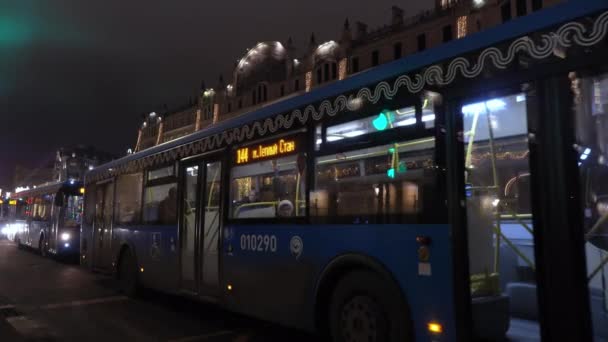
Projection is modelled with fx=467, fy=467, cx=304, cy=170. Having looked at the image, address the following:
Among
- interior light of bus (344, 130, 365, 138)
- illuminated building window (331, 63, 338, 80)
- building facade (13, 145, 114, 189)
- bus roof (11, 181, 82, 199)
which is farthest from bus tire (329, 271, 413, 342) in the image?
building facade (13, 145, 114, 189)

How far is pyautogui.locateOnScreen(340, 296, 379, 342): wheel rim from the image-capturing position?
4.35 m

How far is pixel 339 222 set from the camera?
191 inches

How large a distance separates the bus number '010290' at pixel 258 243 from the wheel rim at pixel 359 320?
1.39 m

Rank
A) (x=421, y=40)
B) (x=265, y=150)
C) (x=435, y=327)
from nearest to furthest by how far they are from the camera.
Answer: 1. (x=435, y=327)
2. (x=265, y=150)
3. (x=421, y=40)

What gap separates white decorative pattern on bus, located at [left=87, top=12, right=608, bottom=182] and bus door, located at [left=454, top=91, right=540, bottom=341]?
29cm

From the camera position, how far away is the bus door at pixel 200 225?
6.91 m

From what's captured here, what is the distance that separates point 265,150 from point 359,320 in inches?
98.1

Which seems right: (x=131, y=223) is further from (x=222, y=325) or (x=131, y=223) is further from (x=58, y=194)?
(x=58, y=194)

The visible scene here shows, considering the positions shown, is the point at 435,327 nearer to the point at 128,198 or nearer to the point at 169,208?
the point at 169,208

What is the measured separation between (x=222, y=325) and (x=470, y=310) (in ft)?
14.7

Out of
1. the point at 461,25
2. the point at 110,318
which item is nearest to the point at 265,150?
the point at 110,318

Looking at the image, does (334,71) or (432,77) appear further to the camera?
(334,71)

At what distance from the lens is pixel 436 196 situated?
3941mm

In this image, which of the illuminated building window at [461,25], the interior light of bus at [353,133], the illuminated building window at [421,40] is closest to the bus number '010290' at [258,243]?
the interior light of bus at [353,133]
